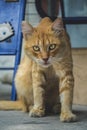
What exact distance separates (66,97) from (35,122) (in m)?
0.38

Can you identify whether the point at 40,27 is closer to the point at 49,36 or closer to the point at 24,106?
the point at 49,36

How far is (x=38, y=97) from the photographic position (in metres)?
4.65

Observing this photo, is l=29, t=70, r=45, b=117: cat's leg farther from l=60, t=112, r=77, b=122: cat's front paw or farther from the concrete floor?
l=60, t=112, r=77, b=122: cat's front paw

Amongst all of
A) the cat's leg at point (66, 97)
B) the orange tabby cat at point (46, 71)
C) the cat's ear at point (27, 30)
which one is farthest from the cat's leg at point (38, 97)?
the cat's ear at point (27, 30)

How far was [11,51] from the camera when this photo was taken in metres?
5.84

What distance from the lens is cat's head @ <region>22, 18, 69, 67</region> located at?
4359 millimetres

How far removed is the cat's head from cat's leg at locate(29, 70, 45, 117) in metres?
0.27

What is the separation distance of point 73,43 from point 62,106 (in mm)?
1560

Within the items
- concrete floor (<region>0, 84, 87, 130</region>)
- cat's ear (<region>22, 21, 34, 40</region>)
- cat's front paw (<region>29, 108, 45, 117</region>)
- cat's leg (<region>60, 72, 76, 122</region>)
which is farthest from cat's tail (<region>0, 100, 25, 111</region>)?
cat's ear (<region>22, 21, 34, 40</region>)

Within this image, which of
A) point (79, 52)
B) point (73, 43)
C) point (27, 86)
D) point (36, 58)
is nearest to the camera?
point (36, 58)

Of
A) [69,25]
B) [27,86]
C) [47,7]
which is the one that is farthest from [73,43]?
[27,86]

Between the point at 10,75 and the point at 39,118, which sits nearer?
the point at 39,118

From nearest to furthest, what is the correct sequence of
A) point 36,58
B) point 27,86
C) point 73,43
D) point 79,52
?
1. point 36,58
2. point 27,86
3. point 79,52
4. point 73,43

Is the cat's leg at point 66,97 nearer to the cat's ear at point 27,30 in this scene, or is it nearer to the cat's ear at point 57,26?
the cat's ear at point 57,26
